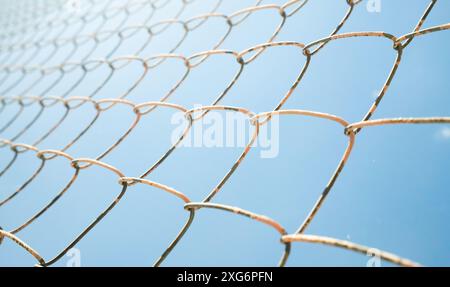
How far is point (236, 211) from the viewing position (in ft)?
2.75

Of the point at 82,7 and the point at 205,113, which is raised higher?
the point at 82,7

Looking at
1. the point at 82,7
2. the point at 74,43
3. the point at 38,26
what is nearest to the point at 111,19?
the point at 74,43

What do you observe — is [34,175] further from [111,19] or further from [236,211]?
[111,19]

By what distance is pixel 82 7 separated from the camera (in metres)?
4.83

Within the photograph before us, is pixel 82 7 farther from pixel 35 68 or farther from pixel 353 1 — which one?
pixel 353 1
